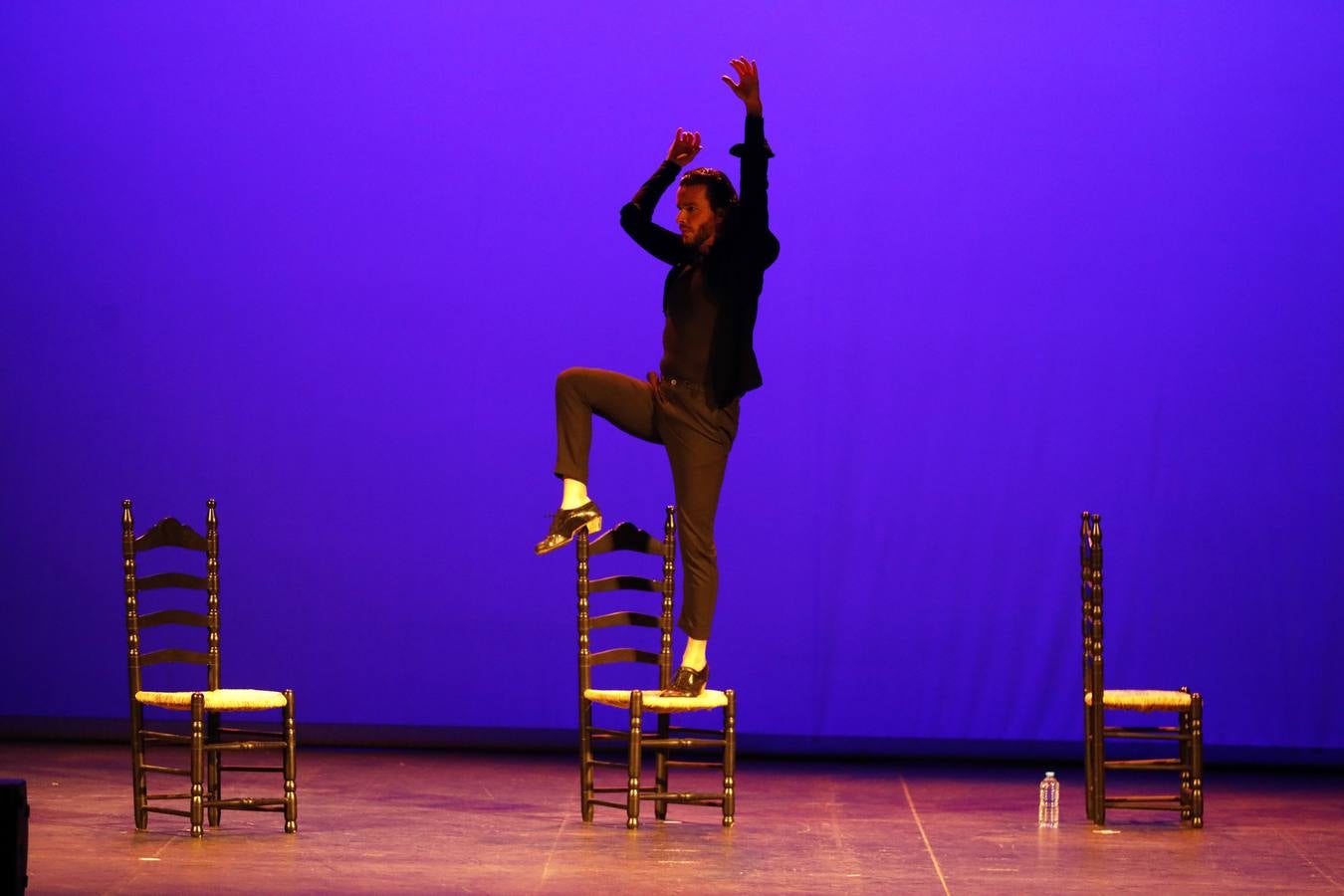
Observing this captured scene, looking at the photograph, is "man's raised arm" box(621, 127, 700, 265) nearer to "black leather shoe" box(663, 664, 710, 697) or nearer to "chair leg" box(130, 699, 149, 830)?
"black leather shoe" box(663, 664, 710, 697)

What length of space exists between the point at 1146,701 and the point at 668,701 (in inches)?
65.5

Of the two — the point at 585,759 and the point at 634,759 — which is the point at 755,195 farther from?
the point at 585,759

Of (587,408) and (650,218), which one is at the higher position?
(650,218)

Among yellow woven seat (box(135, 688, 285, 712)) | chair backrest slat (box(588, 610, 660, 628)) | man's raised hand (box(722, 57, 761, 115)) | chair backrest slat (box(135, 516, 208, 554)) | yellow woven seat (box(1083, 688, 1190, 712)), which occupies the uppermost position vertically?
man's raised hand (box(722, 57, 761, 115))

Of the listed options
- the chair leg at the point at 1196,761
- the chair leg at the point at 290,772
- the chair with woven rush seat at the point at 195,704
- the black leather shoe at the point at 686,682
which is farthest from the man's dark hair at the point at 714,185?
the chair leg at the point at 1196,761

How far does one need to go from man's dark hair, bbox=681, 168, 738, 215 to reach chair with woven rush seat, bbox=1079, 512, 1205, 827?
168 centimetres

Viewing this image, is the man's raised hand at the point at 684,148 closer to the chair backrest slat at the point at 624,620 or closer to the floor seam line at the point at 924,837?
the chair backrest slat at the point at 624,620

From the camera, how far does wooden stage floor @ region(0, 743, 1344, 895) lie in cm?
507

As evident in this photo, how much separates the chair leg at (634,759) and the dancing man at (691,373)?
46 centimetres

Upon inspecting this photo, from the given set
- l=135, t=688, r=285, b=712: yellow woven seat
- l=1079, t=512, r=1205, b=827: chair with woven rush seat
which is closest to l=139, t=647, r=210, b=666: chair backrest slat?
l=135, t=688, r=285, b=712: yellow woven seat

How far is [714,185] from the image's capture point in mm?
5945

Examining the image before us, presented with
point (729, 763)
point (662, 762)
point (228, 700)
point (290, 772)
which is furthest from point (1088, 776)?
point (228, 700)

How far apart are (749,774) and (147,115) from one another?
4019 millimetres

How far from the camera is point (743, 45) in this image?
8.34 metres
